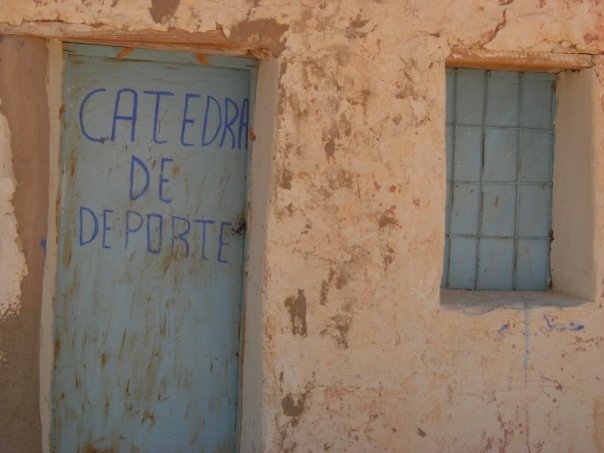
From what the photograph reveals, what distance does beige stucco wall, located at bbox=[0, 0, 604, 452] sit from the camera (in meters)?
4.01

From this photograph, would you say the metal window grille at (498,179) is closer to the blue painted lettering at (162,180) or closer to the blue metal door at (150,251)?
the blue metal door at (150,251)

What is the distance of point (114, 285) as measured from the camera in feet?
14.3

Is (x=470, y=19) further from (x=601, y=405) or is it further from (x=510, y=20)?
(x=601, y=405)

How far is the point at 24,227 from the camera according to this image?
3.89 metres

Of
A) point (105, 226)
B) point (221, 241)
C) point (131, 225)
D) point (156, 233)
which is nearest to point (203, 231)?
point (221, 241)

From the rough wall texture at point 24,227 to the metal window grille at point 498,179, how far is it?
1.94 m

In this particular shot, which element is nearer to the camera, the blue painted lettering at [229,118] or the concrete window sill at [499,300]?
the concrete window sill at [499,300]

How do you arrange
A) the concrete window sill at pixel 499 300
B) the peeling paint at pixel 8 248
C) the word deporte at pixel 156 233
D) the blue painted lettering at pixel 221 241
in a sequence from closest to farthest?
the peeling paint at pixel 8 248
the concrete window sill at pixel 499 300
the word deporte at pixel 156 233
the blue painted lettering at pixel 221 241

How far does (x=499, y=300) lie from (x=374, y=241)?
0.72 m

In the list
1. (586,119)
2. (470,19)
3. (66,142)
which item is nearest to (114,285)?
(66,142)

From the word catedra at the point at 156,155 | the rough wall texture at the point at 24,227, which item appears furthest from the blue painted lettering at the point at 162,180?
the rough wall texture at the point at 24,227

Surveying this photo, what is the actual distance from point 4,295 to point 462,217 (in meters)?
2.19

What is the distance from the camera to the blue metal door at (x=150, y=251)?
4.30m

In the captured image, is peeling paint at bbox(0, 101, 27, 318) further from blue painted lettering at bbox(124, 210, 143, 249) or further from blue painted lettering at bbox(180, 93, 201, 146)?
blue painted lettering at bbox(180, 93, 201, 146)
